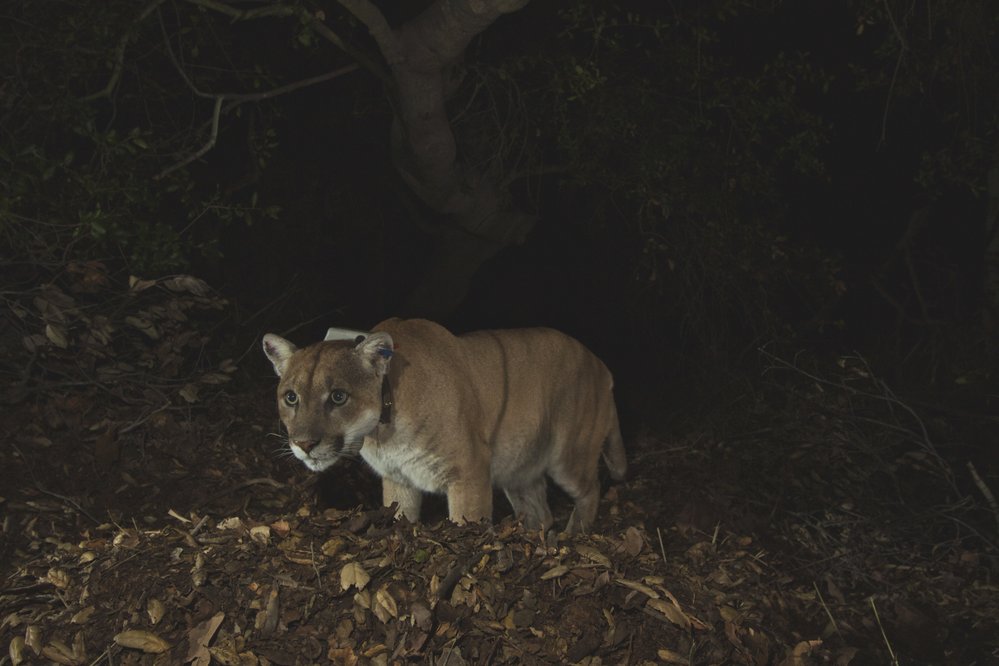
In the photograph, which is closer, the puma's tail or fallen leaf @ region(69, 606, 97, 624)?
fallen leaf @ region(69, 606, 97, 624)

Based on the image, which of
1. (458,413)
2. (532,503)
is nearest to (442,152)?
(532,503)

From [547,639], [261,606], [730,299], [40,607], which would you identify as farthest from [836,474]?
[40,607]

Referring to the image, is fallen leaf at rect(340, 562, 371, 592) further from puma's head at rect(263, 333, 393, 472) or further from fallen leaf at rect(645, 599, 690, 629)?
puma's head at rect(263, 333, 393, 472)

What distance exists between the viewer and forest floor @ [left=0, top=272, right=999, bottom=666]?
4484 mm

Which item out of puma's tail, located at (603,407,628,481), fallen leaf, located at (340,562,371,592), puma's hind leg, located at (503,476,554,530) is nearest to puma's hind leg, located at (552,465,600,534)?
puma's hind leg, located at (503,476,554,530)

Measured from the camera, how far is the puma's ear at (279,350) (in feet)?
20.4

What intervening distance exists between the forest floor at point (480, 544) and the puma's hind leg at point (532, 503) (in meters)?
0.62

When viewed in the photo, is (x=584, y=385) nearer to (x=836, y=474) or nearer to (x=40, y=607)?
(x=836, y=474)

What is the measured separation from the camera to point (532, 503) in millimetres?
7469

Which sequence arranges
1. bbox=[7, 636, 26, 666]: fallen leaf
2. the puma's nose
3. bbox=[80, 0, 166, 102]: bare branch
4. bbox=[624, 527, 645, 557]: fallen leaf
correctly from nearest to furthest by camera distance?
bbox=[7, 636, 26, 666]: fallen leaf < bbox=[624, 527, 645, 557]: fallen leaf < the puma's nose < bbox=[80, 0, 166, 102]: bare branch

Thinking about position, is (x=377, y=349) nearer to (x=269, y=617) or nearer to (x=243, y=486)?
(x=269, y=617)

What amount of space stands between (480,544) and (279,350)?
1944 mm

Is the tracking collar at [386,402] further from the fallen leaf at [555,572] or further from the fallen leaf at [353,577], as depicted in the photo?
the fallen leaf at [555,572]

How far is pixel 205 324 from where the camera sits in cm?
931
